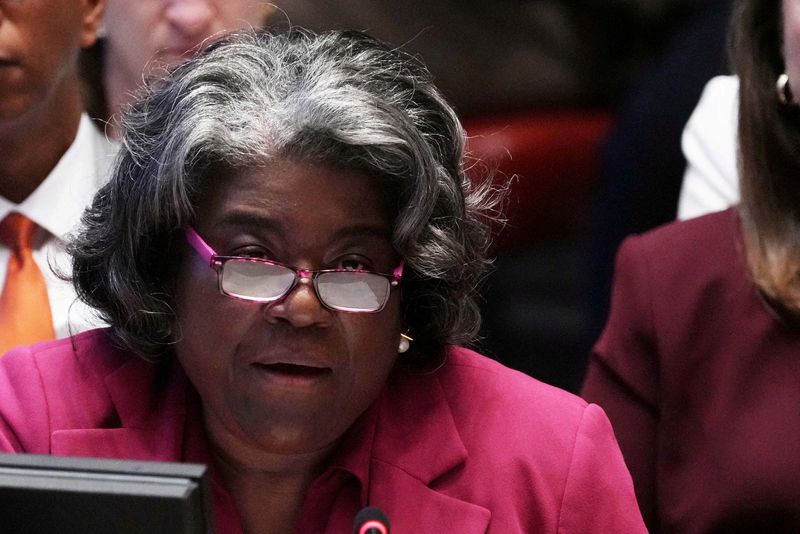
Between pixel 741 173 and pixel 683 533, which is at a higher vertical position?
pixel 741 173

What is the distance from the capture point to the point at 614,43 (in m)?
3.10

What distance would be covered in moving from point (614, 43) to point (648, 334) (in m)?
1.07

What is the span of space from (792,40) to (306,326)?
98 cm

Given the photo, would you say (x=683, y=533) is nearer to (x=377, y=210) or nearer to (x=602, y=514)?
(x=602, y=514)

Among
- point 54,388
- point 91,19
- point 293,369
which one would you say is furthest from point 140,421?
point 91,19

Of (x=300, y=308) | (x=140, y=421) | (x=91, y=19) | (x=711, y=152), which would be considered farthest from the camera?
(x=711, y=152)

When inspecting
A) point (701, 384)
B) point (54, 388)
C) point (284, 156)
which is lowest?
point (701, 384)

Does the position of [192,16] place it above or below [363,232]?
above

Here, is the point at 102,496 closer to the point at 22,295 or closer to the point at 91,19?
the point at 22,295

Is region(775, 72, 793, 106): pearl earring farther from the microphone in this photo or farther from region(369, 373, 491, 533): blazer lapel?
the microphone

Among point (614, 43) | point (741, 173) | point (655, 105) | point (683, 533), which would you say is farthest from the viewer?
point (614, 43)

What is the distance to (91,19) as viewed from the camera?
2.03m

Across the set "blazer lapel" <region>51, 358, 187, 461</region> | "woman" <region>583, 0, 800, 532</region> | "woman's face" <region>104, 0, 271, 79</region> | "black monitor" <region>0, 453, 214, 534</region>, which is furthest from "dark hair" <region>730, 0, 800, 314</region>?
"black monitor" <region>0, 453, 214, 534</region>

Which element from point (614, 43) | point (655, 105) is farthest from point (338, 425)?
point (614, 43)
